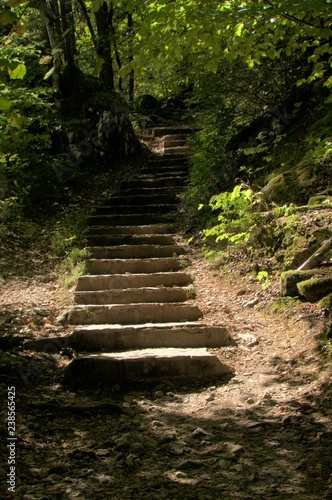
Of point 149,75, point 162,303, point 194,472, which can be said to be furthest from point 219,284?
point 149,75

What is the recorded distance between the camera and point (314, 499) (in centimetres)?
235

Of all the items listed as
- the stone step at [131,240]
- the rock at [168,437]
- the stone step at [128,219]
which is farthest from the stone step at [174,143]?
the rock at [168,437]

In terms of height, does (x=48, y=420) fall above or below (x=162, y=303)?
below

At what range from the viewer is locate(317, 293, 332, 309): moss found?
175 inches

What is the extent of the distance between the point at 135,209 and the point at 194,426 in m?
→ 6.48

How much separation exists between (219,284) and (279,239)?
1.08 meters

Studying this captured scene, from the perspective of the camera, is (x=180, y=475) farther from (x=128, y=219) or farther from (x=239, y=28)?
(x=128, y=219)

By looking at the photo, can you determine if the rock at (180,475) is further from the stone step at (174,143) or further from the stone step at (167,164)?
the stone step at (174,143)

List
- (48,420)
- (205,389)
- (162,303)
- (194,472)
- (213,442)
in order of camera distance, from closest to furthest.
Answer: (194,472), (213,442), (48,420), (205,389), (162,303)

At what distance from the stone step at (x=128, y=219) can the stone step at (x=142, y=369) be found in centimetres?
476

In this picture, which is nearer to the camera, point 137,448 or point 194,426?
point 137,448

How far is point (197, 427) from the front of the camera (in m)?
3.37

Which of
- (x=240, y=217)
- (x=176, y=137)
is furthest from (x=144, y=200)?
(x=176, y=137)

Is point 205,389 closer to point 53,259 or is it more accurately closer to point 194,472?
point 194,472
